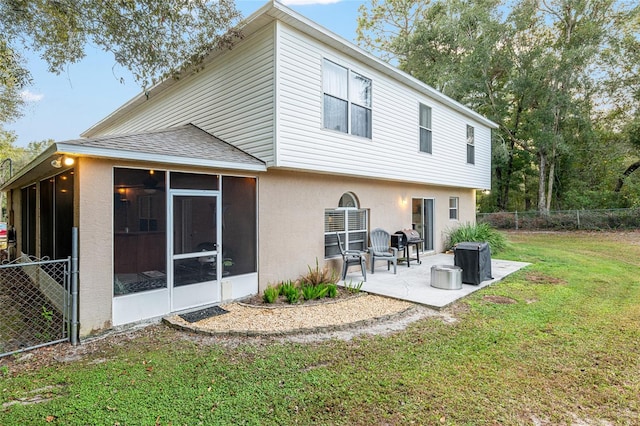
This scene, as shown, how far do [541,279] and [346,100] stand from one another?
229 inches

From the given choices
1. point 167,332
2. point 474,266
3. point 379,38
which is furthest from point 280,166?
point 379,38

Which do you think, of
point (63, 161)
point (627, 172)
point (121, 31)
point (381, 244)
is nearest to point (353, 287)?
point (381, 244)

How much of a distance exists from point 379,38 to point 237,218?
75.4 feet

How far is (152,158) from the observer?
4.41m

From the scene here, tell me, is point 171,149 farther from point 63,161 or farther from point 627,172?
point 627,172

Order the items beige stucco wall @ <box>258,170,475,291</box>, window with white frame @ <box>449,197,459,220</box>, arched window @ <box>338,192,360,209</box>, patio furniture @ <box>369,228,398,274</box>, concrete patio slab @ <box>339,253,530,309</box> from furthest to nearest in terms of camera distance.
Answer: window with white frame @ <box>449,197,459,220</box> < patio furniture @ <box>369,228,398,274</box> < arched window @ <box>338,192,360,209</box> < beige stucco wall @ <box>258,170,475,291</box> < concrete patio slab @ <box>339,253,530,309</box>

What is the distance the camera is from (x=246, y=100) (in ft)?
20.4

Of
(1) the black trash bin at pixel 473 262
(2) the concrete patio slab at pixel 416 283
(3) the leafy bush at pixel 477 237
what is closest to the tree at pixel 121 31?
(2) the concrete patio slab at pixel 416 283

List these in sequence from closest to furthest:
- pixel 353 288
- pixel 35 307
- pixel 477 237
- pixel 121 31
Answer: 1. pixel 35 307
2. pixel 121 31
3. pixel 353 288
4. pixel 477 237

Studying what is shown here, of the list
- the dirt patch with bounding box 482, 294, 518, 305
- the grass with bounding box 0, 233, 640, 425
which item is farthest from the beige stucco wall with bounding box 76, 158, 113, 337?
the dirt patch with bounding box 482, 294, 518, 305

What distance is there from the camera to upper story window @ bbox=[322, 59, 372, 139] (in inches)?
259

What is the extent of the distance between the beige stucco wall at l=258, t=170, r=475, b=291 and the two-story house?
27 millimetres

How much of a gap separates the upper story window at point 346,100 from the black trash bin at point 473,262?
328 centimetres

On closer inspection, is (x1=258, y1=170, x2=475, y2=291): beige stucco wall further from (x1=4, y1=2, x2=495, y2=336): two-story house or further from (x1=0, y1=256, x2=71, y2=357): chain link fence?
(x1=0, y1=256, x2=71, y2=357): chain link fence
